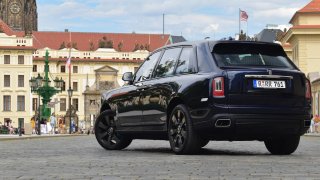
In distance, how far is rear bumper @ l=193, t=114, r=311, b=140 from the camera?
11289mm

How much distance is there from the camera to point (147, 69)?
13.6 m

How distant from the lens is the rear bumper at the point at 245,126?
11.3m

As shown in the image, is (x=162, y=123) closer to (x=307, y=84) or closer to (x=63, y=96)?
(x=307, y=84)

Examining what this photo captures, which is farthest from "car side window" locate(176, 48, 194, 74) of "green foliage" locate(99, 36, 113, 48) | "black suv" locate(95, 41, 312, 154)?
"green foliage" locate(99, 36, 113, 48)

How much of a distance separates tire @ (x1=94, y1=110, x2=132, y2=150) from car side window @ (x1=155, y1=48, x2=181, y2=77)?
5.32 ft

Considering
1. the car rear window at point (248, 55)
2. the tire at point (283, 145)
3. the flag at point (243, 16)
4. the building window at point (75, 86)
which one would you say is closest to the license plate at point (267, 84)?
the car rear window at point (248, 55)

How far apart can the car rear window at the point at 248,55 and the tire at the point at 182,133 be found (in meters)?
0.91

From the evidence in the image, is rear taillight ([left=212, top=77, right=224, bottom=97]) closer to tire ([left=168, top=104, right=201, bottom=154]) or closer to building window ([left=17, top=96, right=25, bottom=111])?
tire ([left=168, top=104, right=201, bottom=154])

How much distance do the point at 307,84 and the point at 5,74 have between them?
11125 centimetres

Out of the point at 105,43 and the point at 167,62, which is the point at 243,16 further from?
the point at 105,43

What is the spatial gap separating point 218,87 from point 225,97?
Result: 0.17 metres

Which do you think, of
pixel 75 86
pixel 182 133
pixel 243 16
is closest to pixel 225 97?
pixel 182 133

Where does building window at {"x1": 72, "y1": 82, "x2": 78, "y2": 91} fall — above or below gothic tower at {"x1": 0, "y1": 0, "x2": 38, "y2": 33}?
below

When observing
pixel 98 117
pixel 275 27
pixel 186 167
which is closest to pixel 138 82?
pixel 98 117
